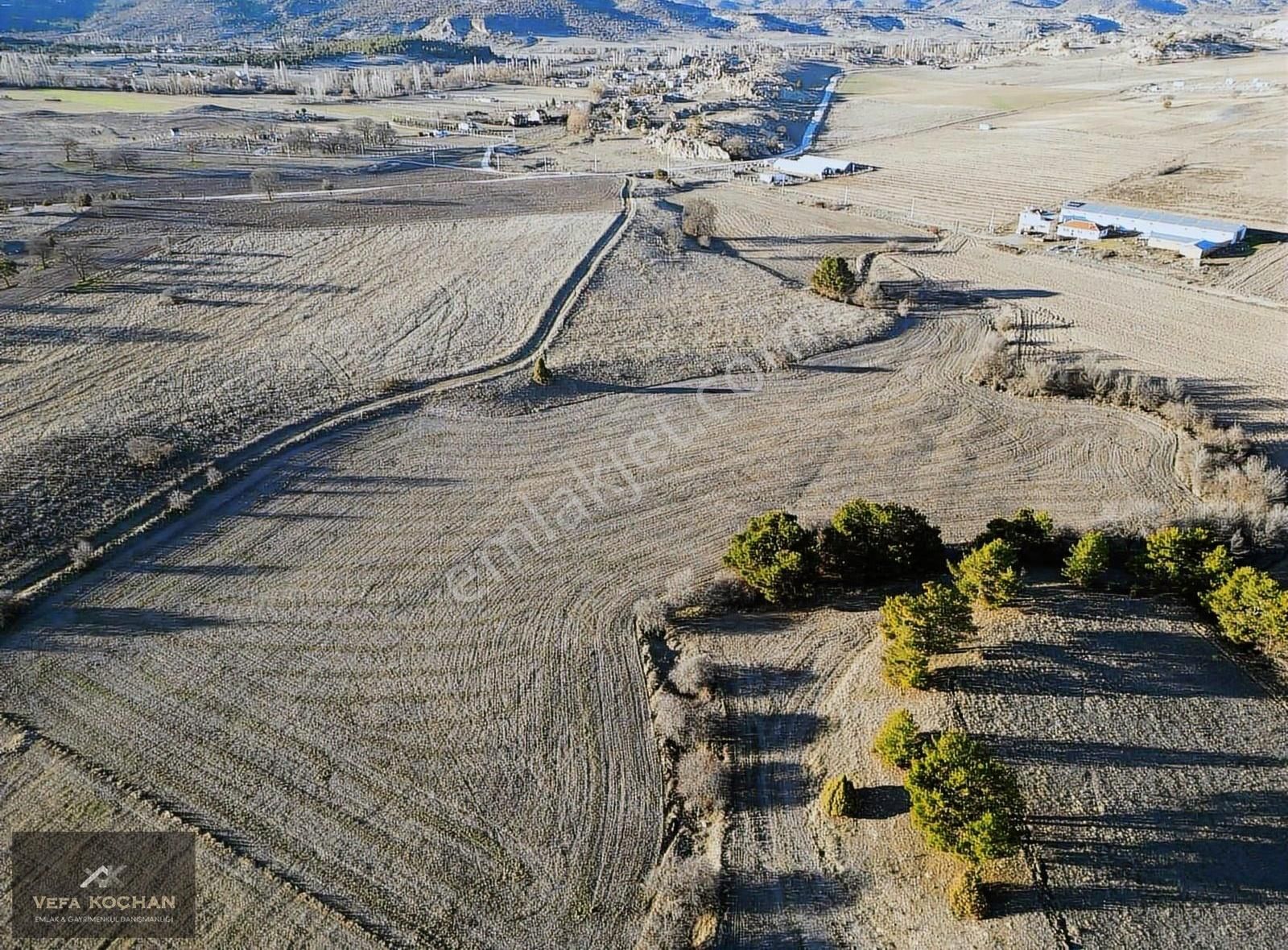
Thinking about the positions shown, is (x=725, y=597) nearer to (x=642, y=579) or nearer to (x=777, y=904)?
(x=642, y=579)

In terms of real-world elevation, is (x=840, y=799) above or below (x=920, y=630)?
below

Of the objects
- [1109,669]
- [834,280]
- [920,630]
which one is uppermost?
[834,280]

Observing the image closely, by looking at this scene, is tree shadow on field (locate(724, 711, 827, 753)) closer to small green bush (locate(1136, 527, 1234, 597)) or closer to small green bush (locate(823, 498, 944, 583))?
small green bush (locate(823, 498, 944, 583))

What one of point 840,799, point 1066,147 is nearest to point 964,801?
point 840,799

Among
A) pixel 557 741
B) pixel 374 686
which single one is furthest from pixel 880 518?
pixel 374 686

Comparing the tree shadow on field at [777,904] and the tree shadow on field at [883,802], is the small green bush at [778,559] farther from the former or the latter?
the tree shadow on field at [777,904]

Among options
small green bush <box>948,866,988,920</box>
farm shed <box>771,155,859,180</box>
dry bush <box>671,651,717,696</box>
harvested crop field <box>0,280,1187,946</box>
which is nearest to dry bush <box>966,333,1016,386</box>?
harvested crop field <box>0,280,1187,946</box>

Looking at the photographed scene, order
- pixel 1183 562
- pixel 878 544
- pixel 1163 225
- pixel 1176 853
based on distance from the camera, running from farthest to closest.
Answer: pixel 1163 225 → pixel 878 544 → pixel 1183 562 → pixel 1176 853

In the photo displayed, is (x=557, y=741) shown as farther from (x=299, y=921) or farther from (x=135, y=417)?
(x=135, y=417)
